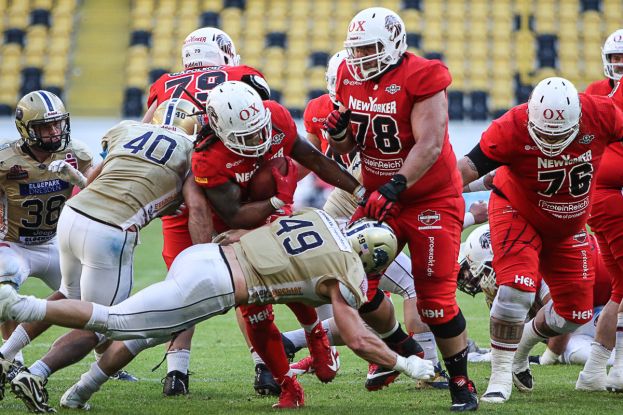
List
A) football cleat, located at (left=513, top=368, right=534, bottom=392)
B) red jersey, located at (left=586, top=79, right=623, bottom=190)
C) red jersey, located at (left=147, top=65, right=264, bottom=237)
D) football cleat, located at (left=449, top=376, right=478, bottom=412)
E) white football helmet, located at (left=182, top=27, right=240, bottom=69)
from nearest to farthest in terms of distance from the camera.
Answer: football cleat, located at (left=449, top=376, right=478, bottom=412), football cleat, located at (left=513, top=368, right=534, bottom=392), red jersey, located at (left=147, top=65, right=264, bottom=237), red jersey, located at (left=586, top=79, right=623, bottom=190), white football helmet, located at (left=182, top=27, right=240, bottom=69)

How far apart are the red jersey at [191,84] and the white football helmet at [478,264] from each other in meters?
1.91

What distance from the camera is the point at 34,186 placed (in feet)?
21.2

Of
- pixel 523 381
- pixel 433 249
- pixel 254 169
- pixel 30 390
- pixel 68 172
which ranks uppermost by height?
pixel 254 169

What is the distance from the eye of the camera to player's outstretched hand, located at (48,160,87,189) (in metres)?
5.95

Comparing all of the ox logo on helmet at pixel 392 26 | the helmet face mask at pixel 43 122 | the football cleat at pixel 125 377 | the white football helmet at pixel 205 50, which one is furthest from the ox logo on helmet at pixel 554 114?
the football cleat at pixel 125 377

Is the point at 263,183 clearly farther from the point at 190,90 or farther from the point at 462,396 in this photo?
the point at 462,396

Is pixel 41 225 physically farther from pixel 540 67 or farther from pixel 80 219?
pixel 540 67

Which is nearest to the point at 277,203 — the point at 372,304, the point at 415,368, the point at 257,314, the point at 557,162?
the point at 257,314

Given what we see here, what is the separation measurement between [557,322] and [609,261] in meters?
0.70

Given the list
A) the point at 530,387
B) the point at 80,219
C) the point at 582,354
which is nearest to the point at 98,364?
the point at 80,219

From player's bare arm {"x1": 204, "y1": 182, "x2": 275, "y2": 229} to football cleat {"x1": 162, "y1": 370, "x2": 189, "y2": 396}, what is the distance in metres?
1.13

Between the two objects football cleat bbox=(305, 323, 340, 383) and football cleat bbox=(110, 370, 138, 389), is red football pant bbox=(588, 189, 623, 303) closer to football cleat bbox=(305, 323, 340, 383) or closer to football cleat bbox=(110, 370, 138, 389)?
football cleat bbox=(305, 323, 340, 383)

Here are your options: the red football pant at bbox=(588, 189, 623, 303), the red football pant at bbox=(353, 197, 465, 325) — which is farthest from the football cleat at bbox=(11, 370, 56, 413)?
the red football pant at bbox=(588, 189, 623, 303)

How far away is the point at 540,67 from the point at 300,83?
4970 mm
